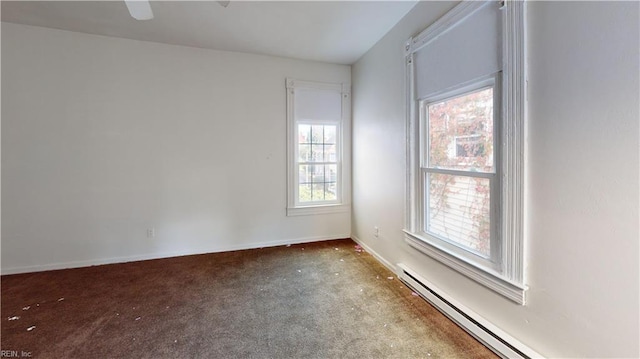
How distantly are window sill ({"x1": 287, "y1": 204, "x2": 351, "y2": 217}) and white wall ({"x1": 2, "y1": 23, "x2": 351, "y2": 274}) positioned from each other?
0.12 meters

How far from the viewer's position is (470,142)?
7.01 feet

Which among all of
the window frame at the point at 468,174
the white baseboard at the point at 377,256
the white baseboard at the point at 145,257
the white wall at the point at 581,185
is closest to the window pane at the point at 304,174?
the white baseboard at the point at 145,257

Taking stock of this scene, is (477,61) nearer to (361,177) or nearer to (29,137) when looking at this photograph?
(361,177)

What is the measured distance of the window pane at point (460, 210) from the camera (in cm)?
203

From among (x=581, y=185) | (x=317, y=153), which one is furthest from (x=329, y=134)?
(x=581, y=185)

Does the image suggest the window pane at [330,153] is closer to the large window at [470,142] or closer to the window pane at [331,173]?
the window pane at [331,173]

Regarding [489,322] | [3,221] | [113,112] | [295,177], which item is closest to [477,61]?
[489,322]

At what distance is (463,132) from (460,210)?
636 millimetres

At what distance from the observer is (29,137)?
3.07 metres

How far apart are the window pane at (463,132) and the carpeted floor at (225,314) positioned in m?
1.26

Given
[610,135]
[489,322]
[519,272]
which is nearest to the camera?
[610,135]

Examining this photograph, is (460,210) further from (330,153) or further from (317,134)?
(317,134)

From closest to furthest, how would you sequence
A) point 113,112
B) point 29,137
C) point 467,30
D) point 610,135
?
point 610,135, point 467,30, point 29,137, point 113,112

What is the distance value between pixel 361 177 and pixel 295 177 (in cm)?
97
